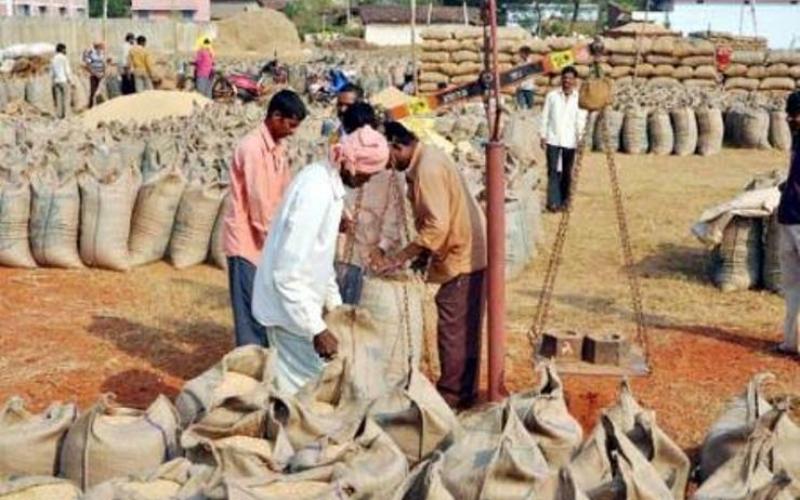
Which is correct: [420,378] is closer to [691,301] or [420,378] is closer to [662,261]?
[691,301]

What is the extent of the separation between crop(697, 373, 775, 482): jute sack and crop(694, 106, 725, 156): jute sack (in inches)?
444

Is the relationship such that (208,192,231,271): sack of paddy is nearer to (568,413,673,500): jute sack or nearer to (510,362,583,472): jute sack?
(510,362,583,472): jute sack

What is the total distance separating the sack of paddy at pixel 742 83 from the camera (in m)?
18.5

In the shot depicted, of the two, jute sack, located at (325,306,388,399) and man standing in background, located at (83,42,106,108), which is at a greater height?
man standing in background, located at (83,42,106,108)

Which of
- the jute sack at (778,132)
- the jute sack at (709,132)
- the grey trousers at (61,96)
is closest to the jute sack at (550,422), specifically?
the jute sack at (709,132)

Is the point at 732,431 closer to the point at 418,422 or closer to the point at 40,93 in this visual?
the point at 418,422

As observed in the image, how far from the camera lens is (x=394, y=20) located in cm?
5378

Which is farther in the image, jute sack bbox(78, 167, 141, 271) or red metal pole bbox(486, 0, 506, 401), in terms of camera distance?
jute sack bbox(78, 167, 141, 271)

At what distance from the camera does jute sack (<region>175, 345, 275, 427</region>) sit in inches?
148

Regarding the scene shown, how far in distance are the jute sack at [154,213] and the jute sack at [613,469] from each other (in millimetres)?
4679

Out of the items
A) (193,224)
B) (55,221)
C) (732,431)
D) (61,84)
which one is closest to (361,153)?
(732,431)

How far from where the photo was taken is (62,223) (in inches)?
284

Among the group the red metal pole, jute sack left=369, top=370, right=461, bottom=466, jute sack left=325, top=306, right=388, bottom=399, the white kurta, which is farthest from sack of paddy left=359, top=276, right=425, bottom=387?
jute sack left=369, top=370, right=461, bottom=466

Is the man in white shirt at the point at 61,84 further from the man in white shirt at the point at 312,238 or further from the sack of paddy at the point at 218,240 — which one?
the man in white shirt at the point at 312,238
